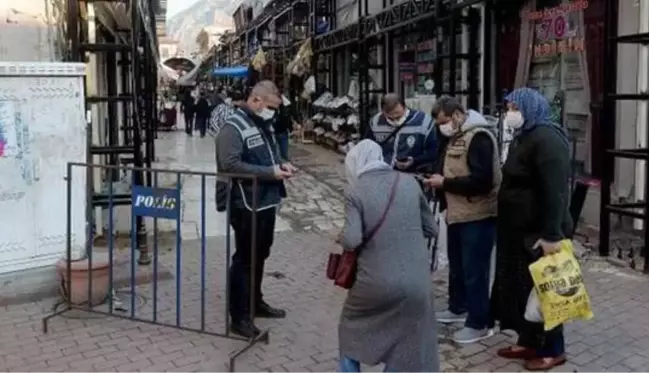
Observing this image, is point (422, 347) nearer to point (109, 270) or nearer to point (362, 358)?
point (362, 358)

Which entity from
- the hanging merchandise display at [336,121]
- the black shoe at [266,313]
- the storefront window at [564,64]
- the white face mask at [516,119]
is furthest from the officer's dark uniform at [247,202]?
the hanging merchandise display at [336,121]

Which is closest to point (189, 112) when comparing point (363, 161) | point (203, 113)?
point (203, 113)

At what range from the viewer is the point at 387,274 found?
11.6 feet

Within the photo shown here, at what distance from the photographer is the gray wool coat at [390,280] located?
138 inches

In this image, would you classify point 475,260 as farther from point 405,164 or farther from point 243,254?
point 243,254

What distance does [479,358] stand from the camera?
4.77m

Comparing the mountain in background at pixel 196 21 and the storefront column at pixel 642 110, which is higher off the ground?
the mountain in background at pixel 196 21

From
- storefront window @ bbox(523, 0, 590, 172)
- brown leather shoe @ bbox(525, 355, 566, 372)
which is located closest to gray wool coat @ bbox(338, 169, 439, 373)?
brown leather shoe @ bbox(525, 355, 566, 372)

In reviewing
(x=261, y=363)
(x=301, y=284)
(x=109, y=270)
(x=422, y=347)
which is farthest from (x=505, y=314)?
(x=109, y=270)

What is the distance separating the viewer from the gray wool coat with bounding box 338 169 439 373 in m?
3.52

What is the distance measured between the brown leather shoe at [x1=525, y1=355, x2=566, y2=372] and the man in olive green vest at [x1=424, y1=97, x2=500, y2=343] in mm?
543

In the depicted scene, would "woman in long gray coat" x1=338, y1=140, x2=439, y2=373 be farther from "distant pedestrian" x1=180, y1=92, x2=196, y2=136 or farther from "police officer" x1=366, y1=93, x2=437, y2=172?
"distant pedestrian" x1=180, y1=92, x2=196, y2=136

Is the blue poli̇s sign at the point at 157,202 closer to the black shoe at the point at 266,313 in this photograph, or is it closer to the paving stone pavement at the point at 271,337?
the paving stone pavement at the point at 271,337

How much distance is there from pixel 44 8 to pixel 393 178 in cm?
452
